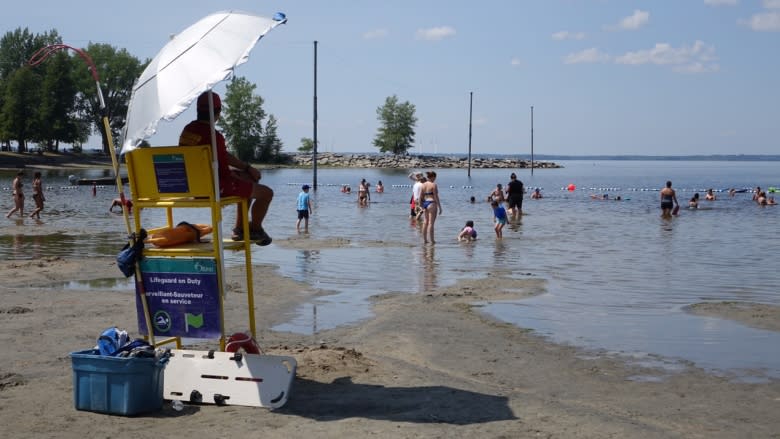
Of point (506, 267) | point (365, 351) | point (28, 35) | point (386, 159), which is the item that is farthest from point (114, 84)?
point (365, 351)

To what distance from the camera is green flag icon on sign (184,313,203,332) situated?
676 centimetres

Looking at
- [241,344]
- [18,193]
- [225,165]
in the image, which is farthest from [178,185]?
[18,193]

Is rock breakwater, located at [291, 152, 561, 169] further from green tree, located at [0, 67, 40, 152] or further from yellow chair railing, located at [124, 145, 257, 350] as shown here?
yellow chair railing, located at [124, 145, 257, 350]

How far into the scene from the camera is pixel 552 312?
11.7 metres

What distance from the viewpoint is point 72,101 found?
4006 inches

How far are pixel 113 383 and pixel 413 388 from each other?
2437 millimetres

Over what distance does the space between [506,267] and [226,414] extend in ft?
35.9

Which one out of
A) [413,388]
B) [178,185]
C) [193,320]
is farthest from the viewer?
[413,388]

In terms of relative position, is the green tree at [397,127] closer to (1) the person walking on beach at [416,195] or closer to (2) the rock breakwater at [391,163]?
(2) the rock breakwater at [391,163]

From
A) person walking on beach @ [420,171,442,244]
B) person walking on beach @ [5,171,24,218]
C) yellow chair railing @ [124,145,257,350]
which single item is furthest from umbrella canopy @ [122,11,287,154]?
person walking on beach @ [5,171,24,218]

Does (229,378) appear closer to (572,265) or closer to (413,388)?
(413,388)

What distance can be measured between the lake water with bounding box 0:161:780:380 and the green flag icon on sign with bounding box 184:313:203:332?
3359 millimetres

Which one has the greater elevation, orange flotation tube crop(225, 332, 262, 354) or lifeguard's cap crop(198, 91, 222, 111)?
lifeguard's cap crop(198, 91, 222, 111)

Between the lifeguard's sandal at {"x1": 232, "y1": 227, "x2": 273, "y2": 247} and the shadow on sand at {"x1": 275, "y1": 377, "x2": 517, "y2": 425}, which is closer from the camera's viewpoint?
the shadow on sand at {"x1": 275, "y1": 377, "x2": 517, "y2": 425}
